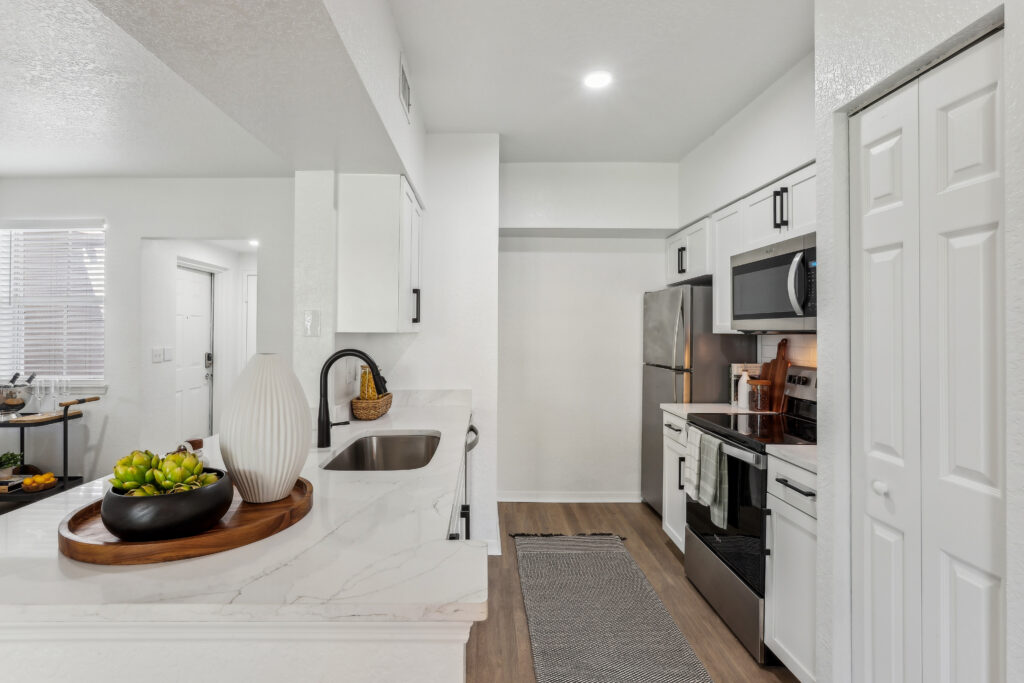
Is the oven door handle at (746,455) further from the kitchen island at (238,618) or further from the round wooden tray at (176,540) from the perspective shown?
the round wooden tray at (176,540)

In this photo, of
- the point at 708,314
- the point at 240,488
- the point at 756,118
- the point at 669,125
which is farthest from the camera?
the point at 708,314

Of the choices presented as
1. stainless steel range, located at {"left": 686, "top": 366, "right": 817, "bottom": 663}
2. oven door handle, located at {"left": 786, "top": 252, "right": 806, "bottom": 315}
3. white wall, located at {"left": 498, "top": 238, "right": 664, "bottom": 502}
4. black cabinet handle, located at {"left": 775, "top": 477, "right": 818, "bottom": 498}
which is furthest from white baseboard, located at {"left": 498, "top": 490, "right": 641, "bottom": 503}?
oven door handle, located at {"left": 786, "top": 252, "right": 806, "bottom": 315}

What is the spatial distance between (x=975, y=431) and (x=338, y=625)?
1.34 meters

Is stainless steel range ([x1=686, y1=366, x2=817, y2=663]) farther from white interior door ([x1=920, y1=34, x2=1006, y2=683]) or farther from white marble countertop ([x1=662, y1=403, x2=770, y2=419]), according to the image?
white interior door ([x1=920, y1=34, x2=1006, y2=683])

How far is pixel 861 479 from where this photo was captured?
1505 mm

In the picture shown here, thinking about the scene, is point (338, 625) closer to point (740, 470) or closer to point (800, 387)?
point (740, 470)

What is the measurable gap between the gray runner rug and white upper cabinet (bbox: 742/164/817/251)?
1812mm

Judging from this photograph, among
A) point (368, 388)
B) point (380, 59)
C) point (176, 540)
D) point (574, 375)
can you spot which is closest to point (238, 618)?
point (176, 540)

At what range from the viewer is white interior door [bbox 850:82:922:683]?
131 centimetres

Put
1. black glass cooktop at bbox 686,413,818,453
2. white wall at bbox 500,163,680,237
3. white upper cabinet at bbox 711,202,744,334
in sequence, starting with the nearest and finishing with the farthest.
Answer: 1. black glass cooktop at bbox 686,413,818,453
2. white upper cabinet at bbox 711,202,744,334
3. white wall at bbox 500,163,680,237

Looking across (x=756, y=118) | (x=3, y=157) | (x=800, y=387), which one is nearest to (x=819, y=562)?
(x=800, y=387)

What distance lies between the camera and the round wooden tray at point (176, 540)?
0.91 m

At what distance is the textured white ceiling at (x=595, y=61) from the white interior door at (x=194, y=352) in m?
3.11

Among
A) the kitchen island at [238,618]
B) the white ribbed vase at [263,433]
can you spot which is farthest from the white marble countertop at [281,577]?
the white ribbed vase at [263,433]
